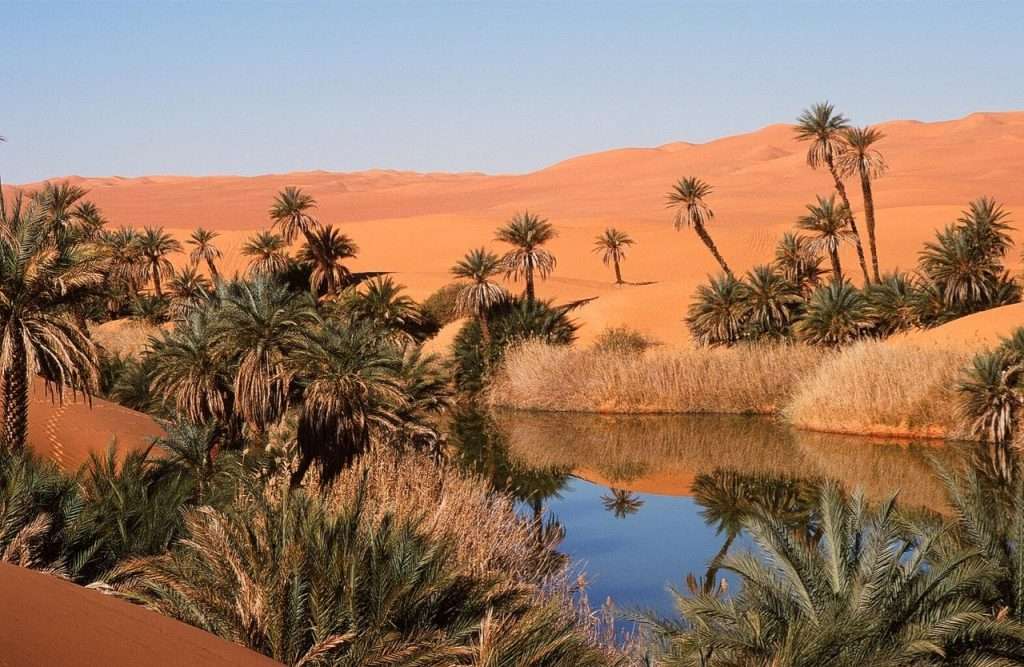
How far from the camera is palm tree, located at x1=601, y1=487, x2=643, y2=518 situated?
26.8 meters

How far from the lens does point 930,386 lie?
32.4 metres

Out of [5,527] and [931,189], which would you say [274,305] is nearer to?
[5,527]

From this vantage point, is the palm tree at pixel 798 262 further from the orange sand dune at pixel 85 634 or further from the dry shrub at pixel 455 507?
the orange sand dune at pixel 85 634

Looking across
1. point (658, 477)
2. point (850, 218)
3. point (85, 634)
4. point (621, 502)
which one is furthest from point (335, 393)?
point (850, 218)

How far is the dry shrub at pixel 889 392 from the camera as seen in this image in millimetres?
32219

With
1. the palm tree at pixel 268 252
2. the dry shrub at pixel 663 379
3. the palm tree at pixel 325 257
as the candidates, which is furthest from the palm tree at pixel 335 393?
the palm tree at pixel 268 252

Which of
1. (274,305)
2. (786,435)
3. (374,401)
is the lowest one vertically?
(786,435)

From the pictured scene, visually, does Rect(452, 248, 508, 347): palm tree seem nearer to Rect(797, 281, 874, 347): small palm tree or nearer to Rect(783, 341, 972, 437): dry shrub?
Rect(797, 281, 874, 347): small palm tree

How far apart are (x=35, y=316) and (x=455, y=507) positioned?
7910 mm

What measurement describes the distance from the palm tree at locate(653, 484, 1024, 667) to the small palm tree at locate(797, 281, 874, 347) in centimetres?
2928

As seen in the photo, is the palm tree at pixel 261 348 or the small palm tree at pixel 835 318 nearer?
the palm tree at pixel 261 348

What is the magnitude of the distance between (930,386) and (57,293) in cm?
2222

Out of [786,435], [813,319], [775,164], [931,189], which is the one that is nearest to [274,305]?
[786,435]

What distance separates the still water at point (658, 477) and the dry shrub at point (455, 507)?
1545mm
